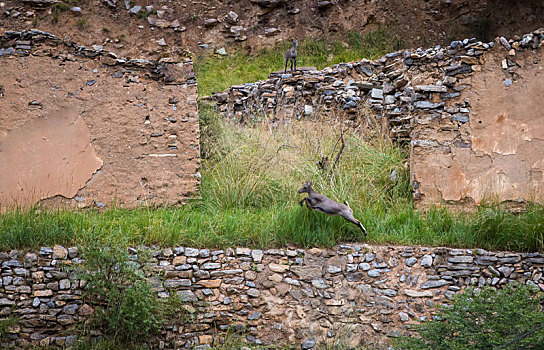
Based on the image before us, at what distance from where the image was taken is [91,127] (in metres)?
7.85

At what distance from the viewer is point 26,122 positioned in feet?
25.1

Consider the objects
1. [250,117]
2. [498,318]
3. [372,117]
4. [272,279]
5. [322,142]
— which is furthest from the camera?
[250,117]

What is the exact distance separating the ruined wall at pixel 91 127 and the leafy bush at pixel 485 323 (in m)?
3.74

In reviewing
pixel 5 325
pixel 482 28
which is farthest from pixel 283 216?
pixel 482 28

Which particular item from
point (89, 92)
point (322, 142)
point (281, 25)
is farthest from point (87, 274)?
point (281, 25)

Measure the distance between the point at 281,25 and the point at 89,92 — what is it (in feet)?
34.3

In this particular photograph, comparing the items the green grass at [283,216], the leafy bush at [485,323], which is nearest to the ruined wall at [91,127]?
the green grass at [283,216]

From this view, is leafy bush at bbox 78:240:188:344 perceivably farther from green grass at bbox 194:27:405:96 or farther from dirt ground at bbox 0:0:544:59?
dirt ground at bbox 0:0:544:59

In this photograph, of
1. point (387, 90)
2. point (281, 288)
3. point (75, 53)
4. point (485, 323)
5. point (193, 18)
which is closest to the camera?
point (485, 323)

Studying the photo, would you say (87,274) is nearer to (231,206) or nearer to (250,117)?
(231,206)

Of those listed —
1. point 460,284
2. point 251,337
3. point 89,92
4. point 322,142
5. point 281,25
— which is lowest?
point 251,337

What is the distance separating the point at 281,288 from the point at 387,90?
5575 millimetres

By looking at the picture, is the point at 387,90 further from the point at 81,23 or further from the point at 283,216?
the point at 81,23

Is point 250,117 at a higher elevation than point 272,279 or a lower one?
higher
